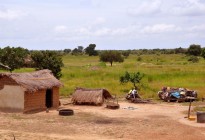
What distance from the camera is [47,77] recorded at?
32531mm

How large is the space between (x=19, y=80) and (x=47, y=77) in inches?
137

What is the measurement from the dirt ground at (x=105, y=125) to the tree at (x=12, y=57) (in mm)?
19508

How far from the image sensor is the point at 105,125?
24906mm

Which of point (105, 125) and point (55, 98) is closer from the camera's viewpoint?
point (105, 125)

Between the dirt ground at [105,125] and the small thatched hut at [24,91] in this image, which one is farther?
the small thatched hut at [24,91]

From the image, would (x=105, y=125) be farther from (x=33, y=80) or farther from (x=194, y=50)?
(x=194, y=50)

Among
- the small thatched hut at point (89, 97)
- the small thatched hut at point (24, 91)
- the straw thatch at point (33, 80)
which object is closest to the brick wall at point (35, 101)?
the small thatched hut at point (24, 91)

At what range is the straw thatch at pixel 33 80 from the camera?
2914 centimetres

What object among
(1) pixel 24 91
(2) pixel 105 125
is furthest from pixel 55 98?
(2) pixel 105 125

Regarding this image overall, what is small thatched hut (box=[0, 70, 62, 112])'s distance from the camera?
1145 inches

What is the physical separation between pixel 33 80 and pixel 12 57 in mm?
19350

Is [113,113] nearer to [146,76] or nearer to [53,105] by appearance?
[53,105]

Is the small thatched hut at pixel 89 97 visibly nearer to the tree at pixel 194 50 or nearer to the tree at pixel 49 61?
the tree at pixel 49 61

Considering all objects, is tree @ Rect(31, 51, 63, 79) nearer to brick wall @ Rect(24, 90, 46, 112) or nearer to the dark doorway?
the dark doorway
